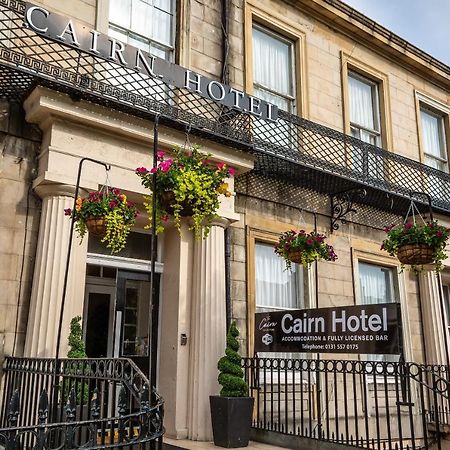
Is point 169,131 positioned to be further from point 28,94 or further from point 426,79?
point 426,79

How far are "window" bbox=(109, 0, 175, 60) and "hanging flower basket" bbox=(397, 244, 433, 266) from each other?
5028mm

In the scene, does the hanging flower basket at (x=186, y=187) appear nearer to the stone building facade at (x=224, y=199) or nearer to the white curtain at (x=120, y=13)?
the stone building facade at (x=224, y=199)

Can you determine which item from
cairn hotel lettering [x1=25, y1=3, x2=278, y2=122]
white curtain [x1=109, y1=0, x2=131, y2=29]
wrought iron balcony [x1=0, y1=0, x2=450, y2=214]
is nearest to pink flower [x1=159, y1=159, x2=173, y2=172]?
wrought iron balcony [x1=0, y1=0, x2=450, y2=214]

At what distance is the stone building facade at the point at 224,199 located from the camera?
22.3 feet

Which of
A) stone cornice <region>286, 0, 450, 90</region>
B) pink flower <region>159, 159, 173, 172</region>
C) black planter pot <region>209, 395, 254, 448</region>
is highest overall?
stone cornice <region>286, 0, 450, 90</region>

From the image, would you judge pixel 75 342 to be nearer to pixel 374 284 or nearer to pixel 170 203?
pixel 170 203

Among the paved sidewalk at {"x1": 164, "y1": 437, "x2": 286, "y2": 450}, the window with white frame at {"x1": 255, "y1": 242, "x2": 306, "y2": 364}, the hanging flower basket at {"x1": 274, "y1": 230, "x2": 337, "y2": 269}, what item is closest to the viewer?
the paved sidewalk at {"x1": 164, "y1": 437, "x2": 286, "y2": 450}

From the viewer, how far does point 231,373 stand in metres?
7.20

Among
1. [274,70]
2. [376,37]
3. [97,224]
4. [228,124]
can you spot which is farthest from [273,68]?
[97,224]

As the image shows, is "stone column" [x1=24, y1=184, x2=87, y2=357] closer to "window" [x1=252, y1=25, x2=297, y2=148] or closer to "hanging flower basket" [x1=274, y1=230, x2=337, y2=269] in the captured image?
"hanging flower basket" [x1=274, y1=230, x2=337, y2=269]

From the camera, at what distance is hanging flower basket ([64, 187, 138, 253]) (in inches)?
239

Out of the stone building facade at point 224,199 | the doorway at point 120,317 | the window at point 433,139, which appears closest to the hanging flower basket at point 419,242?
the stone building facade at point 224,199

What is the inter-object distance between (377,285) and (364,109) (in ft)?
13.5

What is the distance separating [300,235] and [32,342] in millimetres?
4260
